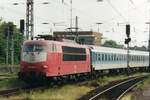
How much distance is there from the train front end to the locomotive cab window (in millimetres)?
3211

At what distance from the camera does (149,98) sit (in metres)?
25.6

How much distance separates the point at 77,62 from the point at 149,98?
14086mm

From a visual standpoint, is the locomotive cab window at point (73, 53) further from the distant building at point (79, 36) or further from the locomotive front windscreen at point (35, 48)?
the locomotive front windscreen at point (35, 48)

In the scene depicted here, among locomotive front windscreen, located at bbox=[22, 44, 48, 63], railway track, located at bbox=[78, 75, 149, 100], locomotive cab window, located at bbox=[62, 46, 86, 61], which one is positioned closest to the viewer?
railway track, located at bbox=[78, 75, 149, 100]

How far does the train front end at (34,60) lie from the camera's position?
3170cm

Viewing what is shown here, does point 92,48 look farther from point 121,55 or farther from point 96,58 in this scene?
point 121,55

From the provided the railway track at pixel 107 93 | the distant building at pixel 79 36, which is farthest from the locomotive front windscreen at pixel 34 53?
the distant building at pixel 79 36

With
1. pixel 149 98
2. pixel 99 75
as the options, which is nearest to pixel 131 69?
pixel 99 75

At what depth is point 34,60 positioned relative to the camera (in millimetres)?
31859

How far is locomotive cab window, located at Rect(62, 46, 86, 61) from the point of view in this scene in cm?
3559

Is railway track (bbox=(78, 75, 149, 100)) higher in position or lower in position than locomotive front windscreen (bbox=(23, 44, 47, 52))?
lower

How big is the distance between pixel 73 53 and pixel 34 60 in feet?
21.1

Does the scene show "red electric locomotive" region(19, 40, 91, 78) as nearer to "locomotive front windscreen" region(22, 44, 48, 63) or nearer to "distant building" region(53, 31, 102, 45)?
"locomotive front windscreen" region(22, 44, 48, 63)

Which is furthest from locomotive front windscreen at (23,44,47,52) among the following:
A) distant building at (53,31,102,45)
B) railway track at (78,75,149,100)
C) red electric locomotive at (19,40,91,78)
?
distant building at (53,31,102,45)
